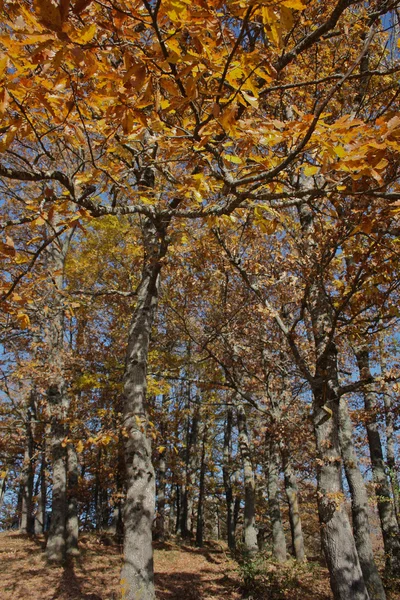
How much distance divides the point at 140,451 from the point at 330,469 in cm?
247

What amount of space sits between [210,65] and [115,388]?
1115 centimetres

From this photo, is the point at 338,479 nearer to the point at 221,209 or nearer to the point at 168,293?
the point at 221,209

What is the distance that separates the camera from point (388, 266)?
4242 mm

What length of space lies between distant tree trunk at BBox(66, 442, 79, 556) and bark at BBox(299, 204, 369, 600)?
8.08 metres

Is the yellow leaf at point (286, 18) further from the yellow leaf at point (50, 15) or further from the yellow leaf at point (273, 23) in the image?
the yellow leaf at point (50, 15)

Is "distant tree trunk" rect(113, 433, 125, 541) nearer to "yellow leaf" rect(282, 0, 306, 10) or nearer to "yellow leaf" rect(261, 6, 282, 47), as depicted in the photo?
"yellow leaf" rect(261, 6, 282, 47)

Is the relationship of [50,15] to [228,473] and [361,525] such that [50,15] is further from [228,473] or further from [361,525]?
[228,473]

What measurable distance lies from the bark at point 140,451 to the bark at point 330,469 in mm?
2164

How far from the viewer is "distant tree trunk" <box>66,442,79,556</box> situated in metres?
12.3

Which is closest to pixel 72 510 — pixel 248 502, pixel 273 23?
pixel 248 502

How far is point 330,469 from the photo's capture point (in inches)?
197

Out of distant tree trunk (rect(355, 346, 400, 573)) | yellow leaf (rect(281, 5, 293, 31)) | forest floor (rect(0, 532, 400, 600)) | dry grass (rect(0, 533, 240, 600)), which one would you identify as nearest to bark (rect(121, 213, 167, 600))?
dry grass (rect(0, 533, 240, 600))

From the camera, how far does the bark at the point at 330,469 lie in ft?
15.0

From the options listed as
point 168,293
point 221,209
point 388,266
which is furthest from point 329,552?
point 168,293
